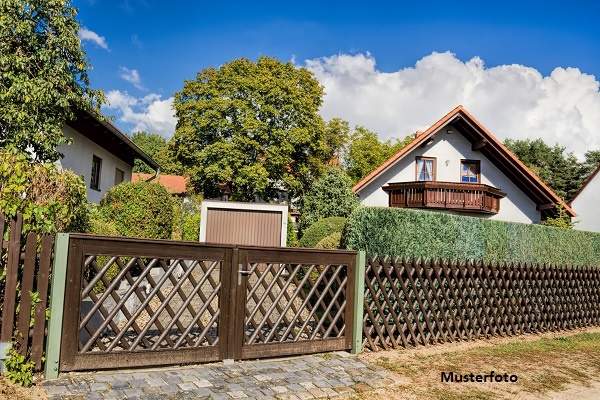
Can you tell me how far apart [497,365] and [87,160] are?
51.7ft

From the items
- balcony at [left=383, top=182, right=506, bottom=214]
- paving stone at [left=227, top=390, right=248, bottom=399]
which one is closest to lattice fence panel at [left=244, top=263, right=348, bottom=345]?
paving stone at [left=227, top=390, right=248, bottom=399]

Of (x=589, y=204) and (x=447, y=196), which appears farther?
(x=589, y=204)

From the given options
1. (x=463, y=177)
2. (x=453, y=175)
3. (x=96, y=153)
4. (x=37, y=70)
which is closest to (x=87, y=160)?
(x=96, y=153)

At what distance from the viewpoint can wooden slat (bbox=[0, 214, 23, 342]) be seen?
183 inches

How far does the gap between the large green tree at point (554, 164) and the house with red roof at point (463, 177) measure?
28.9m

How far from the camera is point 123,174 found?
76.9ft

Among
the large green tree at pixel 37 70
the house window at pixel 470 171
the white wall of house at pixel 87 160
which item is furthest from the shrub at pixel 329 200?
the large green tree at pixel 37 70

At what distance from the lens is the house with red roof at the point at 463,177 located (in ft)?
69.5

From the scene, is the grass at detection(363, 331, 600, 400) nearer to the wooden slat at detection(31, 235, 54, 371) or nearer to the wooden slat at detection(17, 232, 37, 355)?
the wooden slat at detection(31, 235, 54, 371)

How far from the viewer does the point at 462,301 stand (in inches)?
321

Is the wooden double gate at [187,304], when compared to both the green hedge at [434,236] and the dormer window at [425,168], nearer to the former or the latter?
the green hedge at [434,236]

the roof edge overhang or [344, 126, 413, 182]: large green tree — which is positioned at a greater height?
[344, 126, 413, 182]: large green tree

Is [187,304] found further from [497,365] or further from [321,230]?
[321,230]

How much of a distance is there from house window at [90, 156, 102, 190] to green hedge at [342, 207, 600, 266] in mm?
12816
